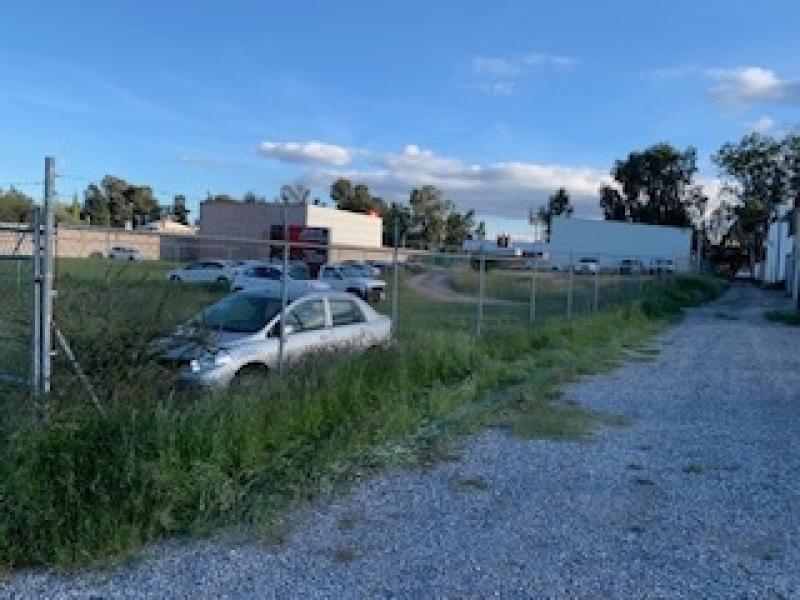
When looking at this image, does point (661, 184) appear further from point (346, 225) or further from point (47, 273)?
point (47, 273)

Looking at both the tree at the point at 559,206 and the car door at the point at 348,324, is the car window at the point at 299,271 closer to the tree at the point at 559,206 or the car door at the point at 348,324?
the car door at the point at 348,324

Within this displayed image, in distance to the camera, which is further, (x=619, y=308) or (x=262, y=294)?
(x=619, y=308)

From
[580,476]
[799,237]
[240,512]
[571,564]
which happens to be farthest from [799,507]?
[799,237]

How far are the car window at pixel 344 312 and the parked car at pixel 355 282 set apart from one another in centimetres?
1848

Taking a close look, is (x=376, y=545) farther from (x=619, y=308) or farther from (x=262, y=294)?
(x=619, y=308)

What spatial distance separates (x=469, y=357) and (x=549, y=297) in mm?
19919

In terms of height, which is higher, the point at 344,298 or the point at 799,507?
the point at 344,298

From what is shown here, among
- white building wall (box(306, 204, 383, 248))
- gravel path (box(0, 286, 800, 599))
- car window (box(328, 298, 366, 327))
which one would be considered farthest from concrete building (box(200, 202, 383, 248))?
gravel path (box(0, 286, 800, 599))

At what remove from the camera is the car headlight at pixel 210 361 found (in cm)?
842

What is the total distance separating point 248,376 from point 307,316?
6.45 ft

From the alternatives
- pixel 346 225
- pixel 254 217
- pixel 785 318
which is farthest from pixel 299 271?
pixel 346 225

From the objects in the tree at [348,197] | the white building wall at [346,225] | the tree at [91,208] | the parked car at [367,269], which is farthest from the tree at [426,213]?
the parked car at [367,269]

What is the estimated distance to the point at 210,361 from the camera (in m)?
8.76

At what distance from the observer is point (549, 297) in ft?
104
